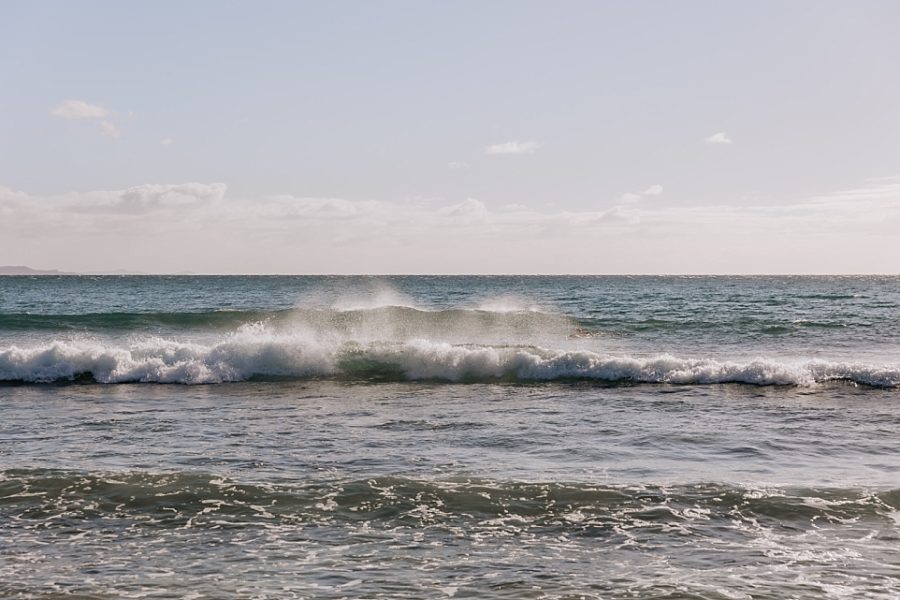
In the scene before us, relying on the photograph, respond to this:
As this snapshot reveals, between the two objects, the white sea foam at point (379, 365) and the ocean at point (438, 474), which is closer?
the ocean at point (438, 474)

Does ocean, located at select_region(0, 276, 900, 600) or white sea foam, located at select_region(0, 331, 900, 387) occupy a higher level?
white sea foam, located at select_region(0, 331, 900, 387)

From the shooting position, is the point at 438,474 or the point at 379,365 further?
the point at 379,365

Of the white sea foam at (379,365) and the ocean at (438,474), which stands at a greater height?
the white sea foam at (379,365)

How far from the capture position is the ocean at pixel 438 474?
24.2ft

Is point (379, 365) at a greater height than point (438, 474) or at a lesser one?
greater

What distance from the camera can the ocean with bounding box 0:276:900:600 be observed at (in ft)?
24.2

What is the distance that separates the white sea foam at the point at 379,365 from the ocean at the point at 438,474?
0.08 meters

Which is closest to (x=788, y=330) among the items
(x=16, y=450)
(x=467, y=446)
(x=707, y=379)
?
(x=707, y=379)

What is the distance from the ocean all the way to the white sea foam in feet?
0.25

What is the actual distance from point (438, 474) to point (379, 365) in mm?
12973

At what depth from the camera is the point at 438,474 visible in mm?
10750

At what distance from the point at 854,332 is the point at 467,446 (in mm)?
27209

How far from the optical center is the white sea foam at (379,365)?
20781mm

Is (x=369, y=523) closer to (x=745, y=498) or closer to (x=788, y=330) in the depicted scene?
(x=745, y=498)
